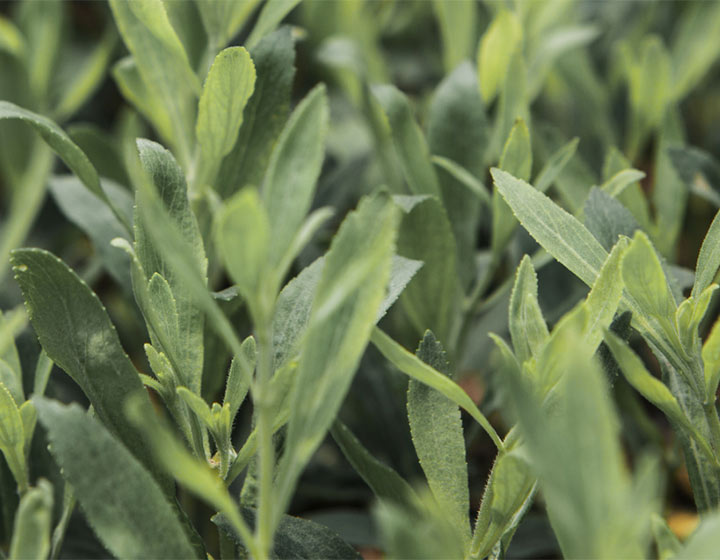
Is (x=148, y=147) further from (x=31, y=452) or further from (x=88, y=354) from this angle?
(x=31, y=452)

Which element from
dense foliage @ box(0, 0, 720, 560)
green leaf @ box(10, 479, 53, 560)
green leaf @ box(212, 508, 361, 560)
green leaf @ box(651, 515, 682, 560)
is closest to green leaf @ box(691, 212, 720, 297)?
dense foliage @ box(0, 0, 720, 560)

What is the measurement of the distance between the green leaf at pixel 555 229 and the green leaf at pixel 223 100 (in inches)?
6.5

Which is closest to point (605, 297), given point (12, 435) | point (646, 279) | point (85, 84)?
point (646, 279)

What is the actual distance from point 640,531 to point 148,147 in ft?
1.13

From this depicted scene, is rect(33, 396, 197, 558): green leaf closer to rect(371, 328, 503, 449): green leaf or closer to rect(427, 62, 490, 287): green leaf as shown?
rect(371, 328, 503, 449): green leaf

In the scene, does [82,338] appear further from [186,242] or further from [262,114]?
[262,114]

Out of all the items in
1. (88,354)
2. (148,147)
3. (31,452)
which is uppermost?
(148,147)

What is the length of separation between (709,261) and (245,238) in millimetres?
278

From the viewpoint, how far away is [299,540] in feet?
1.44

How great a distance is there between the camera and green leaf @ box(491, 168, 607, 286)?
17.6 inches

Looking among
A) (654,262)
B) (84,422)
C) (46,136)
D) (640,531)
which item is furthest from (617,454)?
(46,136)

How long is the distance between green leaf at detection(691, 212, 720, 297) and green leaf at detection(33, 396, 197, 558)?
322 millimetres

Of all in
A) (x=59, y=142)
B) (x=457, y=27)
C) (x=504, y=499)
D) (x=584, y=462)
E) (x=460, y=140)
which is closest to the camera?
(x=584, y=462)

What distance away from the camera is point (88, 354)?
1.47 ft
